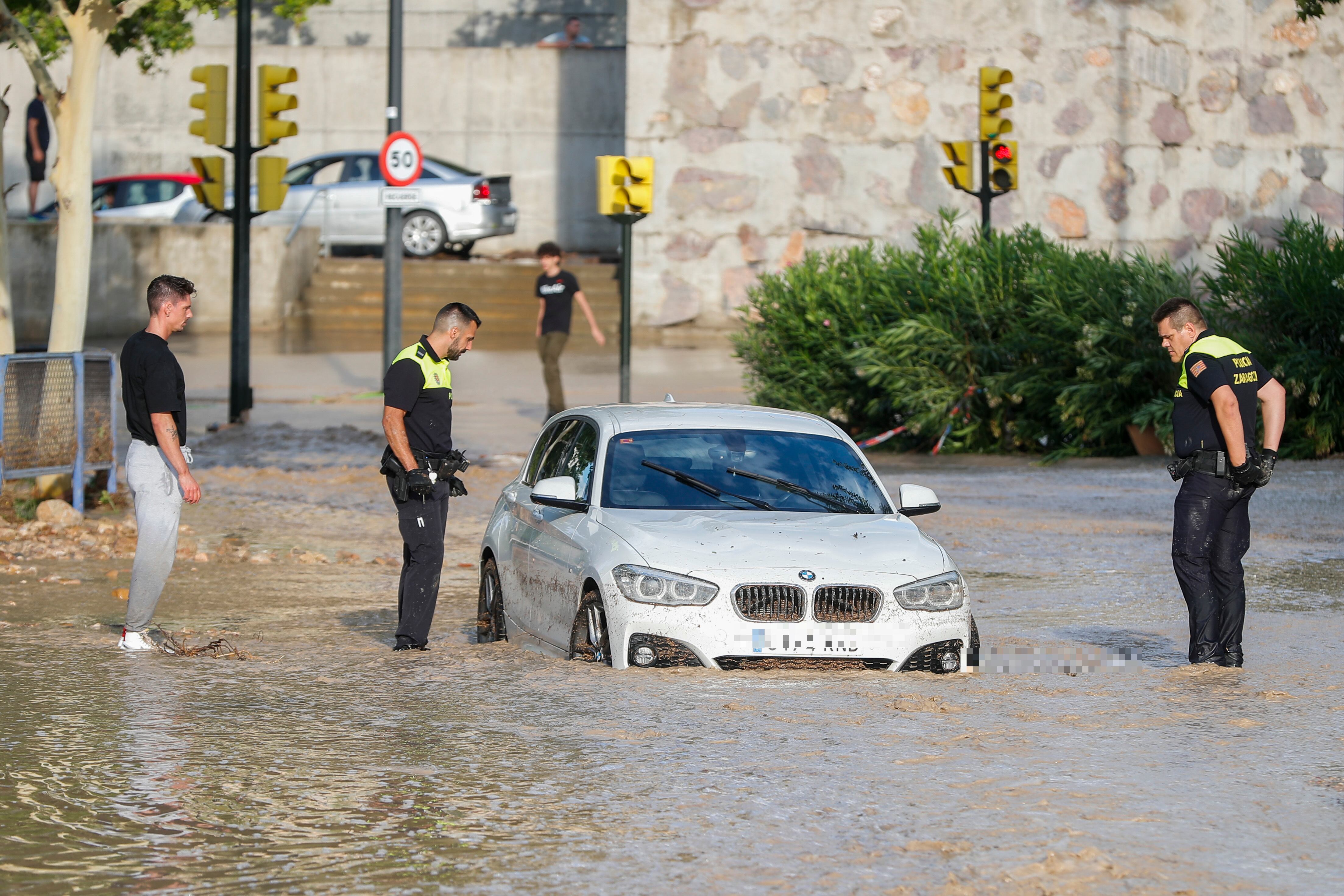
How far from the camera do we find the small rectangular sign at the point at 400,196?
21.4 meters

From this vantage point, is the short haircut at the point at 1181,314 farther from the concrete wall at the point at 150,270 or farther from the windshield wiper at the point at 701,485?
the concrete wall at the point at 150,270

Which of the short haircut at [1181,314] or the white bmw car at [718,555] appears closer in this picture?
the white bmw car at [718,555]

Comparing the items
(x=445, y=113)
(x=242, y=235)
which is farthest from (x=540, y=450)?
(x=445, y=113)

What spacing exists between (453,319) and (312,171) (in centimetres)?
2516

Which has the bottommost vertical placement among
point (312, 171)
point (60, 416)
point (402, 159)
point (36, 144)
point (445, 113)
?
point (60, 416)

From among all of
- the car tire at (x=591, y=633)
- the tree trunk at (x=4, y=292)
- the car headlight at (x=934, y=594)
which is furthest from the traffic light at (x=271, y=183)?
the car headlight at (x=934, y=594)

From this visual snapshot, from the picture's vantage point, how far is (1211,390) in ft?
26.7

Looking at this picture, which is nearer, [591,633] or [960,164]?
[591,633]

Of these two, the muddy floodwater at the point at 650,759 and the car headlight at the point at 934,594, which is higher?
the car headlight at the point at 934,594

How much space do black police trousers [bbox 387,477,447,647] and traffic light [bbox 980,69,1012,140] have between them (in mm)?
14011

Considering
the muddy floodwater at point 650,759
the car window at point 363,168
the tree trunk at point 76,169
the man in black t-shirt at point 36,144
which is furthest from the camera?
the man in black t-shirt at point 36,144

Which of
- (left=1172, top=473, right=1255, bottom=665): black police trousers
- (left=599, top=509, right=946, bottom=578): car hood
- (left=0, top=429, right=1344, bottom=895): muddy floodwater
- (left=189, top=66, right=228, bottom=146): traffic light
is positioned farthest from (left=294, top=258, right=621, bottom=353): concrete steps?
(left=1172, top=473, right=1255, bottom=665): black police trousers

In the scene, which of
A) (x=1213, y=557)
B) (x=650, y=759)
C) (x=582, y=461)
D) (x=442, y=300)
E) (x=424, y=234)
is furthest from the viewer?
(x=424, y=234)

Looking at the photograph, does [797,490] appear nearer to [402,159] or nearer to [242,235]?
[242,235]
